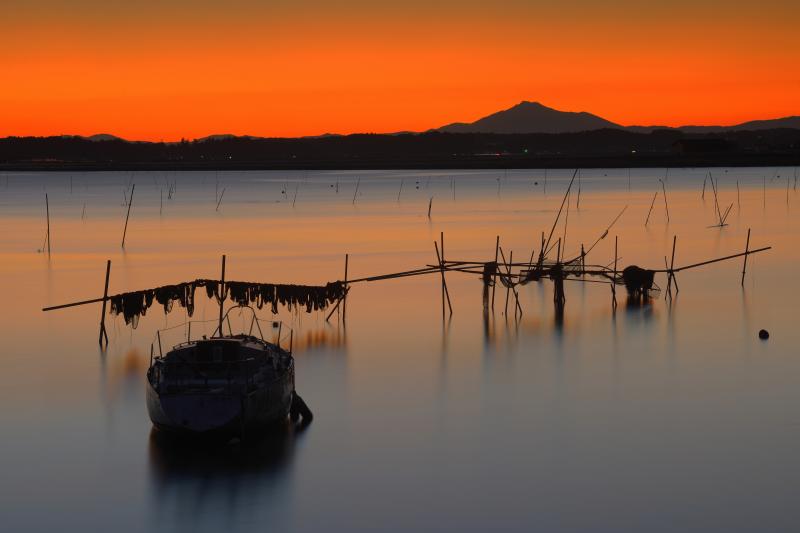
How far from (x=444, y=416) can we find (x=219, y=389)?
410 centimetres

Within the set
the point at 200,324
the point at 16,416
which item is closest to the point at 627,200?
the point at 200,324

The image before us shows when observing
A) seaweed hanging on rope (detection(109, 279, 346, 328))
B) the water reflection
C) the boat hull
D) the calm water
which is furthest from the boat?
seaweed hanging on rope (detection(109, 279, 346, 328))

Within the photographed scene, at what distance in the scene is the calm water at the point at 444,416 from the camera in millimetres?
12414

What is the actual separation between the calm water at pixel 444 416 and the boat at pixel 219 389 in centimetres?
44

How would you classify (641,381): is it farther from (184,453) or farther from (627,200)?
(627,200)

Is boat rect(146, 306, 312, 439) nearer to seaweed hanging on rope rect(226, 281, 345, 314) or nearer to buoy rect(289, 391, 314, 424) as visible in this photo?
buoy rect(289, 391, 314, 424)

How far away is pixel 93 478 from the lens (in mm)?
13625

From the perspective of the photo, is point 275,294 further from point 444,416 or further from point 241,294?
point 444,416

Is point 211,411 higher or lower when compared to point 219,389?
lower

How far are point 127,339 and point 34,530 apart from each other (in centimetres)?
1054

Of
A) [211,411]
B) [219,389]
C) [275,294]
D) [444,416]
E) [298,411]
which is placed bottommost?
[444,416]

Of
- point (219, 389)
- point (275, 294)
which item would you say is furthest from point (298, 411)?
point (275, 294)

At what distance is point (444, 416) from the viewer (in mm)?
16516

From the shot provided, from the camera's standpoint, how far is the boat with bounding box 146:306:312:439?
44.9 feet
